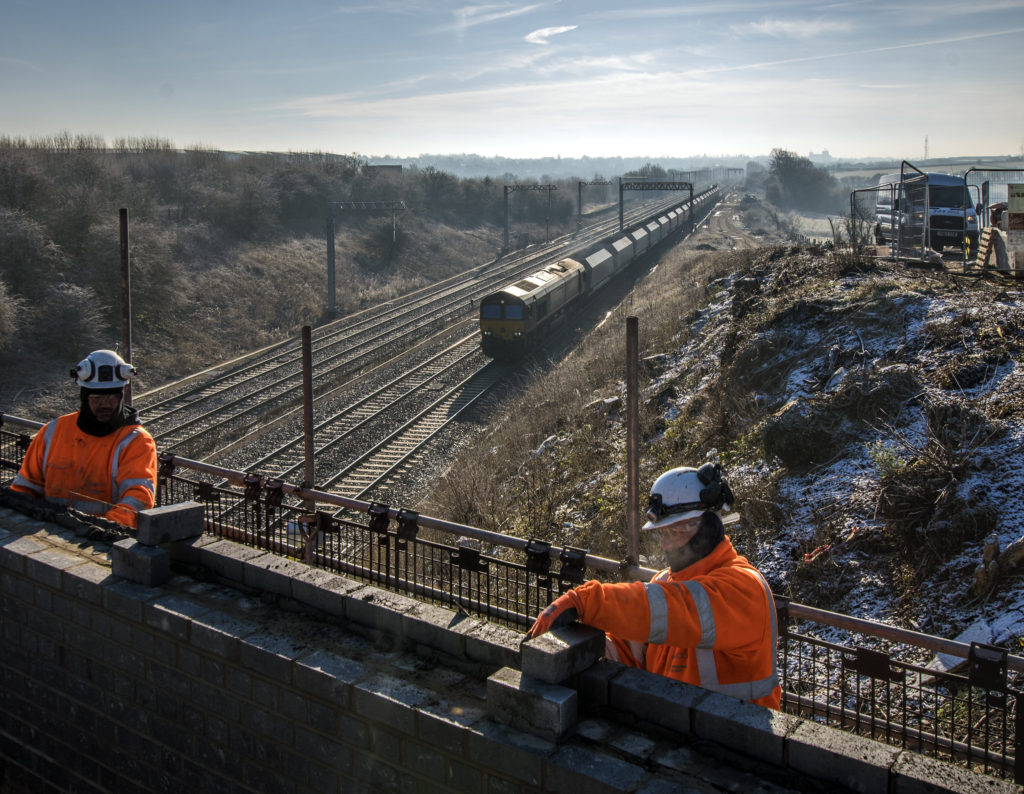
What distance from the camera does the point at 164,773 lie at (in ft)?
17.7

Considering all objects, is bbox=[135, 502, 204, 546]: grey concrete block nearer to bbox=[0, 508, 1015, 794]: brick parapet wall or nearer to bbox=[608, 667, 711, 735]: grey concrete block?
bbox=[0, 508, 1015, 794]: brick parapet wall

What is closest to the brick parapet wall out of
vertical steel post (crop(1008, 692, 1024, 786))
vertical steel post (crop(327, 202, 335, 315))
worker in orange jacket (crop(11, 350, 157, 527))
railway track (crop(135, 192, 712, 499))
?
Result: worker in orange jacket (crop(11, 350, 157, 527))

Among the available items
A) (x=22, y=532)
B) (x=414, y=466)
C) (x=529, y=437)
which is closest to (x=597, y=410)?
(x=529, y=437)

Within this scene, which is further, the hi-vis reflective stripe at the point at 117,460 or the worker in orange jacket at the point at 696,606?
the hi-vis reflective stripe at the point at 117,460

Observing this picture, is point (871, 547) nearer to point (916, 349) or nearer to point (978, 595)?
point (978, 595)

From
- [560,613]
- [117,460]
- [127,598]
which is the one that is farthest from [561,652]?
[117,460]

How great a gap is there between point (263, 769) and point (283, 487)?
3.11 meters

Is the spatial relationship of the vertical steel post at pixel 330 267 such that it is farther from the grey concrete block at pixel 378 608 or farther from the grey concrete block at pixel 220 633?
the grey concrete block at pixel 378 608

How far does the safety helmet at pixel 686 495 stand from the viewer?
397cm

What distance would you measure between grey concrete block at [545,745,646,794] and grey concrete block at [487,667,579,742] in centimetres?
12

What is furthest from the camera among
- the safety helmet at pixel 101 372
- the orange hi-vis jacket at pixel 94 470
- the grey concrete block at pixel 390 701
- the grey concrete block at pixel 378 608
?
the orange hi-vis jacket at pixel 94 470

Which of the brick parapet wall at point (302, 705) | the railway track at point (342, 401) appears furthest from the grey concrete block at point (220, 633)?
the railway track at point (342, 401)

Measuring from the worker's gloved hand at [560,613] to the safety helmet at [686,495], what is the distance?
49 cm

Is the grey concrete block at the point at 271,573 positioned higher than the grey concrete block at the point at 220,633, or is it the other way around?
the grey concrete block at the point at 271,573
